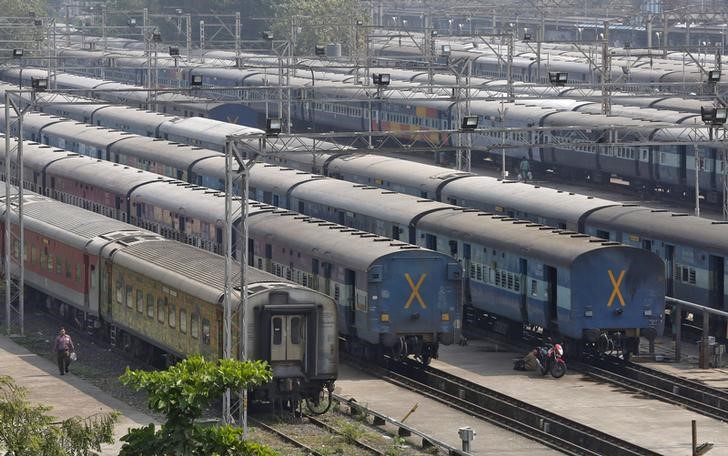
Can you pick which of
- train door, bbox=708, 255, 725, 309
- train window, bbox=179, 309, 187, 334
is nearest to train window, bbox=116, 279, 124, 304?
train window, bbox=179, 309, 187, 334

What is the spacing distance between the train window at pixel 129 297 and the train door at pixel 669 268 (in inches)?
555

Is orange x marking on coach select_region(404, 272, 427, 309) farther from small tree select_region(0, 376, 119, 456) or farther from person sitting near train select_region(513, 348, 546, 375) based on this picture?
small tree select_region(0, 376, 119, 456)

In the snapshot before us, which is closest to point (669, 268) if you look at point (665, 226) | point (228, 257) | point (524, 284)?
point (665, 226)

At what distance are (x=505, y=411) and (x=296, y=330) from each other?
5.09 metres

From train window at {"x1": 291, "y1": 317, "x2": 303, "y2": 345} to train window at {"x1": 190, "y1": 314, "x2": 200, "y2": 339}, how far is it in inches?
103

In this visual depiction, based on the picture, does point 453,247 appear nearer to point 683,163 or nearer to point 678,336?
point 678,336

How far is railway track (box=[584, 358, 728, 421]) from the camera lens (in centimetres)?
3878

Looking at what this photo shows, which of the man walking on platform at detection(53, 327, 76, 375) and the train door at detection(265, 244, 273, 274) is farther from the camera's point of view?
the train door at detection(265, 244, 273, 274)

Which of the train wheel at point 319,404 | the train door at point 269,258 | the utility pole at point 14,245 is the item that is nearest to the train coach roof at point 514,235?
the train door at point 269,258

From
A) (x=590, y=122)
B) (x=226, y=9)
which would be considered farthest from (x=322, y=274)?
(x=226, y=9)

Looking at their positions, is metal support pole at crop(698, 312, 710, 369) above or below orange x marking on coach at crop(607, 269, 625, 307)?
below

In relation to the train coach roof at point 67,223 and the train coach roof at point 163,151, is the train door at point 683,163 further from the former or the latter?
the train coach roof at point 67,223

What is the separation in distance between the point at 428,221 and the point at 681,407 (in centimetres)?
1154

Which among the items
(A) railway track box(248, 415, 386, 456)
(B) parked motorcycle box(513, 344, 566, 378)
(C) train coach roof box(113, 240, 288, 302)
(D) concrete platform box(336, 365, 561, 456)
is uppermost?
(C) train coach roof box(113, 240, 288, 302)
